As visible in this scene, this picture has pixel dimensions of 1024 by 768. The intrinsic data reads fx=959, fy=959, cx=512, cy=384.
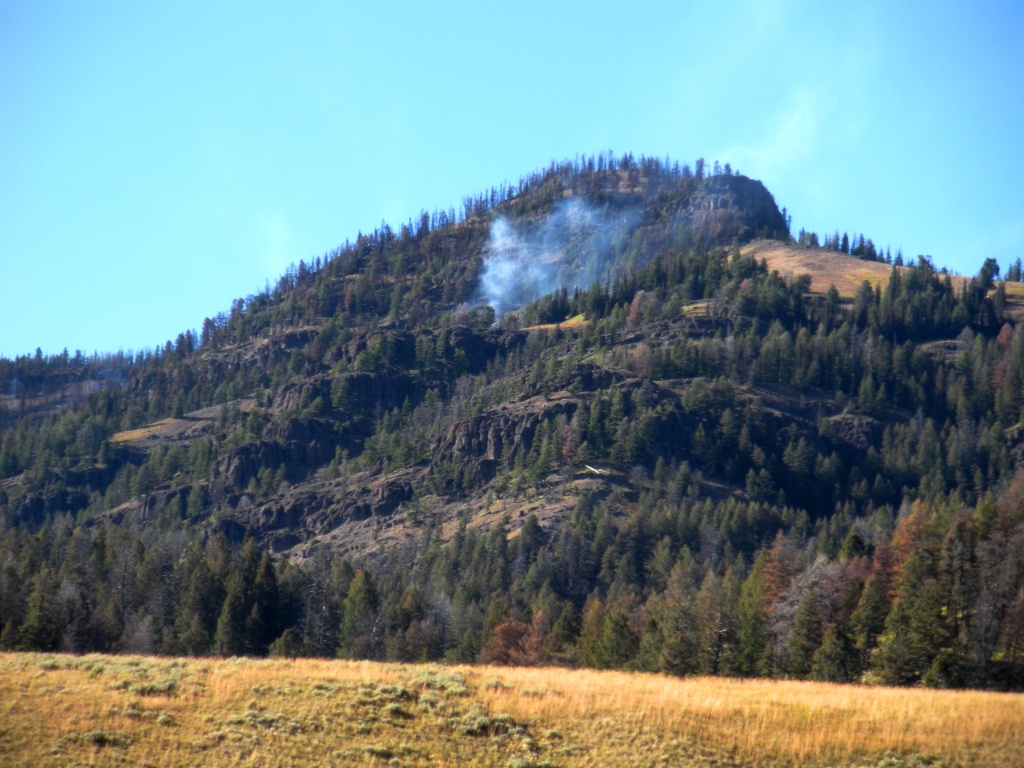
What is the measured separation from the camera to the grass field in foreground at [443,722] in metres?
26.5

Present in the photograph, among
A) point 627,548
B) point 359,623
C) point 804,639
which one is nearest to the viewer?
point 804,639

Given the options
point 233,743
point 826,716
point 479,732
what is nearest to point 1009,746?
point 826,716

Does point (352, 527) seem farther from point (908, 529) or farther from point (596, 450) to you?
point (908, 529)

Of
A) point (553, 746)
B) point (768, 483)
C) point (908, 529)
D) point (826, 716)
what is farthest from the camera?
point (768, 483)

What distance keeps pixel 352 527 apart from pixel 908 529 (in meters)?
119

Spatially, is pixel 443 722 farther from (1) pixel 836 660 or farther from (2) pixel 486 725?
(1) pixel 836 660

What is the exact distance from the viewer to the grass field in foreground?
26547mm

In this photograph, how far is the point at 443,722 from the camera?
99.7ft

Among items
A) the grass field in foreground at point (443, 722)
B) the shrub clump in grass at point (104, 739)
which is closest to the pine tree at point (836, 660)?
the grass field in foreground at point (443, 722)

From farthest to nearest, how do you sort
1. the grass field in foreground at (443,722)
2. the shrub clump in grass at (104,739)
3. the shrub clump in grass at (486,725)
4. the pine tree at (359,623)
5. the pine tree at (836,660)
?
the pine tree at (359,623) < the pine tree at (836,660) < the shrub clump in grass at (486,725) < the grass field in foreground at (443,722) < the shrub clump in grass at (104,739)

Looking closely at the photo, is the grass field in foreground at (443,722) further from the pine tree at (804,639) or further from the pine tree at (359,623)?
the pine tree at (359,623)

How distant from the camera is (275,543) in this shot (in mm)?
180125

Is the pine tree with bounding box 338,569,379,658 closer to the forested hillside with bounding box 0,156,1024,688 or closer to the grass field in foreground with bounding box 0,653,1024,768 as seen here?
the forested hillside with bounding box 0,156,1024,688

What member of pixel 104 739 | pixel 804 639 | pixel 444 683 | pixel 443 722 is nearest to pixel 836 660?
pixel 804 639
